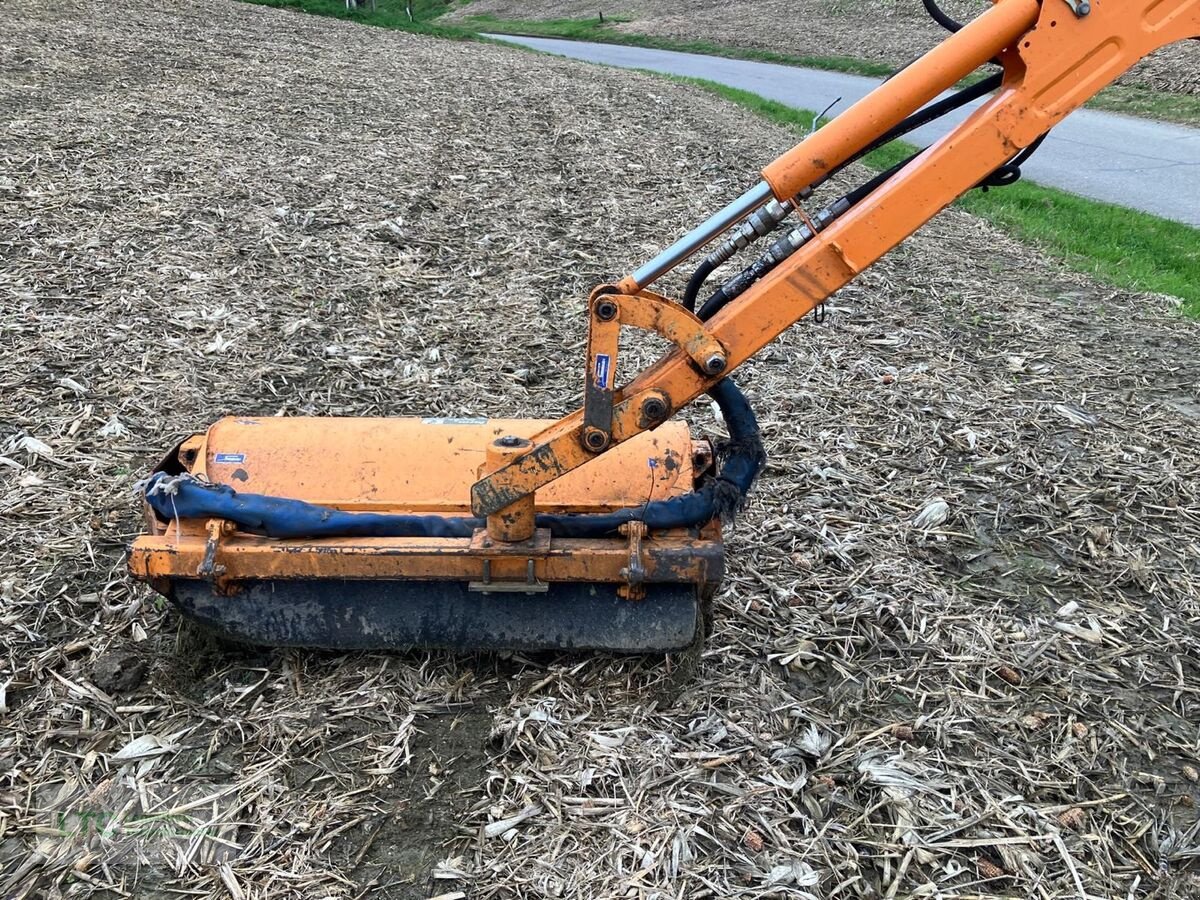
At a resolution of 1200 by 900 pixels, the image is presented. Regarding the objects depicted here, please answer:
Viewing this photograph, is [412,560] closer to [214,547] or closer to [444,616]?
[444,616]

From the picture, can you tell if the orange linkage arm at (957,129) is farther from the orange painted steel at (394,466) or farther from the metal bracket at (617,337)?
the orange painted steel at (394,466)

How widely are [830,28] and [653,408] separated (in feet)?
92.1

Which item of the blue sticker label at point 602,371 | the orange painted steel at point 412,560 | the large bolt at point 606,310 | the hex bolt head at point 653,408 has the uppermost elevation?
the large bolt at point 606,310

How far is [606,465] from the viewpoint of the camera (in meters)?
3.15

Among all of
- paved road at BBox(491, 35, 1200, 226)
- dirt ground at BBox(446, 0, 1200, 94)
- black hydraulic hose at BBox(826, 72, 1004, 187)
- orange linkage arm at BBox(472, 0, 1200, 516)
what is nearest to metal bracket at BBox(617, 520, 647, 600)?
orange linkage arm at BBox(472, 0, 1200, 516)

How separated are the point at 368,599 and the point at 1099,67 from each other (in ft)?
8.65

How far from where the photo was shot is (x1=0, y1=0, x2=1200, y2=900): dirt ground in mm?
2562

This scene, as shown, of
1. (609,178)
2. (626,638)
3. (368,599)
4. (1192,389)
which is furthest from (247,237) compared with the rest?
(1192,389)

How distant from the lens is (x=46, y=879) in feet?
7.97

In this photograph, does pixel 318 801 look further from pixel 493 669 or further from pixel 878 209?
pixel 878 209

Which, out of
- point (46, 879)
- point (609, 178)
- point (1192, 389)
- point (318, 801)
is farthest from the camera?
point (609, 178)

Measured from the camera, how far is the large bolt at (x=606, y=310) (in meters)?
2.63

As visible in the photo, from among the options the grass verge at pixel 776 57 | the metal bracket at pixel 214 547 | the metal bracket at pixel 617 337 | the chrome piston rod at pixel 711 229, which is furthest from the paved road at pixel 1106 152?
the metal bracket at pixel 214 547

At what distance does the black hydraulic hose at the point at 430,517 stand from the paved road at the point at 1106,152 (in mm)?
8194
